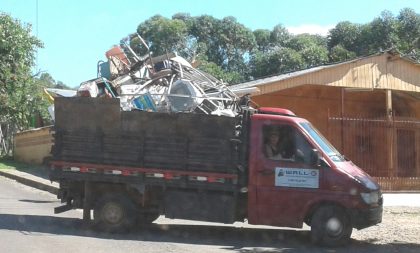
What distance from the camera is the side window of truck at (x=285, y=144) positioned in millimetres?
9866

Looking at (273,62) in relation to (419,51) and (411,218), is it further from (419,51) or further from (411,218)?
(411,218)

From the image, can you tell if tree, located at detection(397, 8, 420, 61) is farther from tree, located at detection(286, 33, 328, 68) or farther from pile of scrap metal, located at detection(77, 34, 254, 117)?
pile of scrap metal, located at detection(77, 34, 254, 117)

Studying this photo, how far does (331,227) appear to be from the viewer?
31.7ft

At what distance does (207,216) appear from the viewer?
998cm

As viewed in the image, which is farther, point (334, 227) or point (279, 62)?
point (279, 62)

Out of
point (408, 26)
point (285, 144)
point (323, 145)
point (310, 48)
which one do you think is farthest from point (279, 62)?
point (285, 144)

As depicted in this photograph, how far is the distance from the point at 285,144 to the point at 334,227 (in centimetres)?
157

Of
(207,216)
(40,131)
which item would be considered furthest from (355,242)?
(40,131)

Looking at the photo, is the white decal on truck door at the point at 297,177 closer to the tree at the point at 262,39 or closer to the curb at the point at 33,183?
the curb at the point at 33,183

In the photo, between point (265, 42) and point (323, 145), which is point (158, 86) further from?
point (265, 42)

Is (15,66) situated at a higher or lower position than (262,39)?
lower

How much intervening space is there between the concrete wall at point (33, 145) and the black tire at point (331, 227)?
17.1 meters

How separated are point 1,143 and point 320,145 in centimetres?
2735

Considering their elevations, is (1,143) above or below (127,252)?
above
